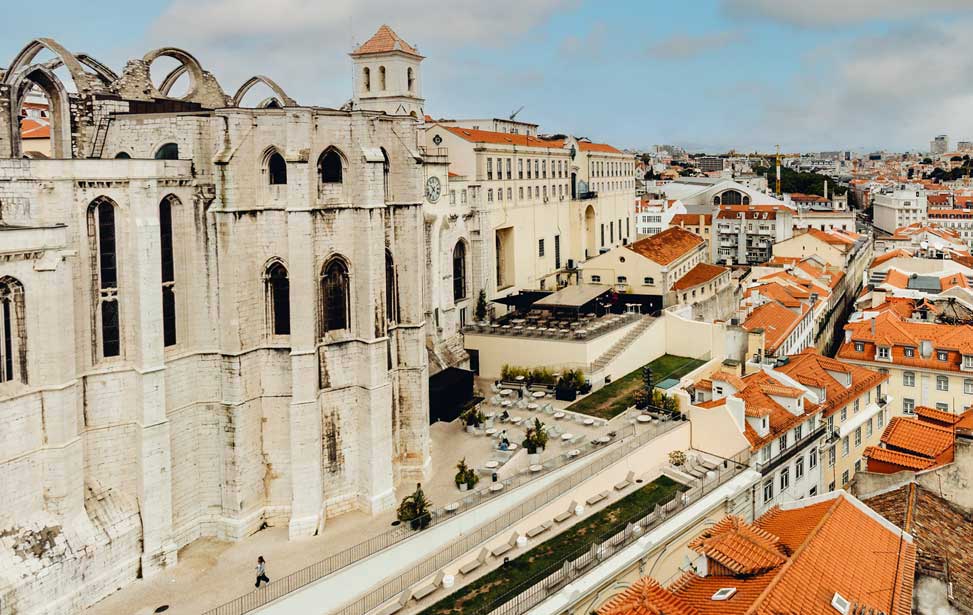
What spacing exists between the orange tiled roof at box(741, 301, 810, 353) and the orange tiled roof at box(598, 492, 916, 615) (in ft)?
88.2

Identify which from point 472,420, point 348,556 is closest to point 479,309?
point 472,420

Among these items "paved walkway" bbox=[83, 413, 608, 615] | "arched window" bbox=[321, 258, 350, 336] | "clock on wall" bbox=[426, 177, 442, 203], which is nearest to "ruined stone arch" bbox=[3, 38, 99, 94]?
"arched window" bbox=[321, 258, 350, 336]

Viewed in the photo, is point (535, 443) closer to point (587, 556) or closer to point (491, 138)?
point (587, 556)

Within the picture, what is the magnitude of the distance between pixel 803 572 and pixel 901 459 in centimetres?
1266

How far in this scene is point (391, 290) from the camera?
28.8 meters

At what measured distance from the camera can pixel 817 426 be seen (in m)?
33.6

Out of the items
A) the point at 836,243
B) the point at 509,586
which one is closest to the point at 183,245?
the point at 509,586

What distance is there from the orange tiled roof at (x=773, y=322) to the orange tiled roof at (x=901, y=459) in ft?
57.8

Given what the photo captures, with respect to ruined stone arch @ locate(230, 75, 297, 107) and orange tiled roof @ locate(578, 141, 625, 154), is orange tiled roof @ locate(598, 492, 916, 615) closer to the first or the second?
ruined stone arch @ locate(230, 75, 297, 107)

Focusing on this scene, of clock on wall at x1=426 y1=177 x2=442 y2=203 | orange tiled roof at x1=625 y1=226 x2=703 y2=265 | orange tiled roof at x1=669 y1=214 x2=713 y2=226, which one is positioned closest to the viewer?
clock on wall at x1=426 y1=177 x2=442 y2=203

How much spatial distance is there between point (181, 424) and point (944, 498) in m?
23.3

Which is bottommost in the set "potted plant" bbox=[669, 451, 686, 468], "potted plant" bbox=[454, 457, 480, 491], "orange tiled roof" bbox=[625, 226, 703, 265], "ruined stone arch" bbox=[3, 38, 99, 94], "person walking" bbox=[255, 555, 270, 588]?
"person walking" bbox=[255, 555, 270, 588]

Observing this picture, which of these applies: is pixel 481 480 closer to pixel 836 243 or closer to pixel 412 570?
Result: pixel 412 570

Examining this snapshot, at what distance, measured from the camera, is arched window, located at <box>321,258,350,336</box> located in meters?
26.1
